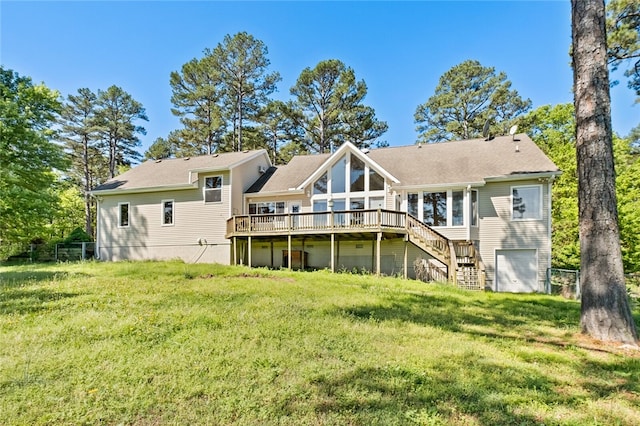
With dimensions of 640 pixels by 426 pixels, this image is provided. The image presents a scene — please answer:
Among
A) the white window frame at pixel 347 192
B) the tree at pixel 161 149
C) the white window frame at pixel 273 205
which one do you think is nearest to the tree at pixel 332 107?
the white window frame at pixel 273 205

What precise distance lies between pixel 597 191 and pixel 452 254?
7932 mm

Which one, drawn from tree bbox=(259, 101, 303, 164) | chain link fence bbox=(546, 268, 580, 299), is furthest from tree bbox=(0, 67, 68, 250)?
chain link fence bbox=(546, 268, 580, 299)

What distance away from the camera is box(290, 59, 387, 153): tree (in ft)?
93.9

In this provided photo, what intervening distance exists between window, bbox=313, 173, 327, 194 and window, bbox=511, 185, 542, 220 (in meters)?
7.73

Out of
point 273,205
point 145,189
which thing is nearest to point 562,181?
point 273,205

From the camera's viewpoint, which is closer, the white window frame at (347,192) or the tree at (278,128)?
the white window frame at (347,192)

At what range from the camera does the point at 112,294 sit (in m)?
7.53

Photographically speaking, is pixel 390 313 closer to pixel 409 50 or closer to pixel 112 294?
pixel 112 294

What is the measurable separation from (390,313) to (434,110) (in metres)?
26.5

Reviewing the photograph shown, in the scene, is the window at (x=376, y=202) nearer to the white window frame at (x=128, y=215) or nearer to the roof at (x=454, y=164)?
the roof at (x=454, y=164)

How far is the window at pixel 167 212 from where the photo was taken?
1820 cm

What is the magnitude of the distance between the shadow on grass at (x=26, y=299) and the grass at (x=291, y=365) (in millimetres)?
61

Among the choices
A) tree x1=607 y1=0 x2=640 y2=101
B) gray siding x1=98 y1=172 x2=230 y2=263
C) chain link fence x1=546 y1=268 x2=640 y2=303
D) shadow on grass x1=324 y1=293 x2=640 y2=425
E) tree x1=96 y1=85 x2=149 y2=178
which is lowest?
chain link fence x1=546 y1=268 x2=640 y2=303

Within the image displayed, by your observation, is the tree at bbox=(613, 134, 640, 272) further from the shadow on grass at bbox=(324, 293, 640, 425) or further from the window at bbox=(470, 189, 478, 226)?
the shadow on grass at bbox=(324, 293, 640, 425)
